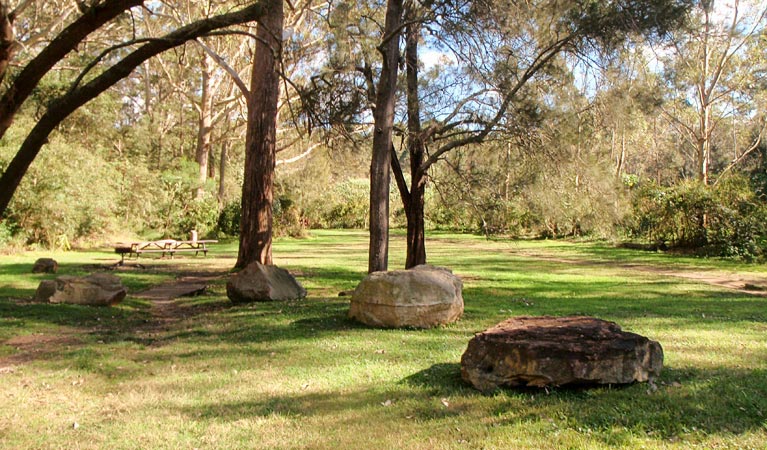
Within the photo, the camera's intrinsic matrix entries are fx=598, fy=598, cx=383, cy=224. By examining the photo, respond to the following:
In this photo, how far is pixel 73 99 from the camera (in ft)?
20.5

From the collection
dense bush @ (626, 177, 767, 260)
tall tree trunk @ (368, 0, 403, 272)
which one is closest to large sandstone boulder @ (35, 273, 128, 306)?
tall tree trunk @ (368, 0, 403, 272)

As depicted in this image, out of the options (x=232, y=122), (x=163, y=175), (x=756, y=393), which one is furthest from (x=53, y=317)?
(x=232, y=122)

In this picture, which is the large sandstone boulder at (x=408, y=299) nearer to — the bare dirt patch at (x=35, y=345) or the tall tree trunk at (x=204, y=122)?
the bare dirt patch at (x=35, y=345)

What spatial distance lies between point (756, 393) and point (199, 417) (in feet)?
14.7

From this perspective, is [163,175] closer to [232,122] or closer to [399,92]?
[232,122]

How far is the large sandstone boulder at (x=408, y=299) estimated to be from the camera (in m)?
7.99

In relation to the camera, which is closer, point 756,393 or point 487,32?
point 756,393

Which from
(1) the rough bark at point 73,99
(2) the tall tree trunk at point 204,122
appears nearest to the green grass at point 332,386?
(1) the rough bark at point 73,99

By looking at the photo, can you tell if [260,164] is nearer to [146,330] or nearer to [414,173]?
[414,173]

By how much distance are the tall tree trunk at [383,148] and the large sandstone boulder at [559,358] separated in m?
6.97

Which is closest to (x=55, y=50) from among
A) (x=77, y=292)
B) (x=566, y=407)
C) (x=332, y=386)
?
(x=332, y=386)

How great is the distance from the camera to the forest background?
42.7 ft

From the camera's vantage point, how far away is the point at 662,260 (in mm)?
22000

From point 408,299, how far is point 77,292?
5.88 metres
